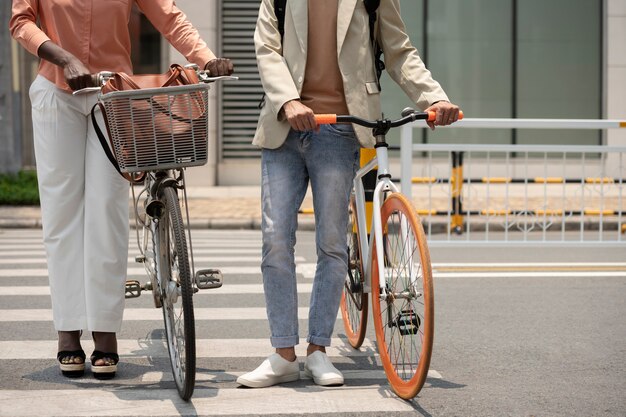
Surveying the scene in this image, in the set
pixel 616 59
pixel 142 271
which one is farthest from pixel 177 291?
pixel 616 59

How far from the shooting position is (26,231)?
12.6m

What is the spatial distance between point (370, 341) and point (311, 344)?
1019 mm

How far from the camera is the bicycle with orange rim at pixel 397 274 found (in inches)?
157

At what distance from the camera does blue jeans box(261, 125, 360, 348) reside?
14.6 feet

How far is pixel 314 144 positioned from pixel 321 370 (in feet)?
3.16

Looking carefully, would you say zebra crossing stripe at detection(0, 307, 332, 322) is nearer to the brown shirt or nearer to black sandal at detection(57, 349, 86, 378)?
black sandal at detection(57, 349, 86, 378)

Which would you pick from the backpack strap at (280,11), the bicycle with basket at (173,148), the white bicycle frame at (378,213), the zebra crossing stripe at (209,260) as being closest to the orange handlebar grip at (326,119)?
the white bicycle frame at (378,213)

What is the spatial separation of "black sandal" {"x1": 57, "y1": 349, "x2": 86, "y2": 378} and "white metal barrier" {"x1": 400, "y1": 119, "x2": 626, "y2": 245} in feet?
15.3

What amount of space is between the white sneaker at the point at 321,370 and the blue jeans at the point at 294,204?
75mm

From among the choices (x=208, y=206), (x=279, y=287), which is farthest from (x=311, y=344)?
(x=208, y=206)

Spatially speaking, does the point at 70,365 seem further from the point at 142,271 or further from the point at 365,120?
the point at 142,271

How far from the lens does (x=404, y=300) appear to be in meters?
4.20

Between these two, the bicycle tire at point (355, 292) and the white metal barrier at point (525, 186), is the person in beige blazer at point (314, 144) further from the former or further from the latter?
the white metal barrier at point (525, 186)

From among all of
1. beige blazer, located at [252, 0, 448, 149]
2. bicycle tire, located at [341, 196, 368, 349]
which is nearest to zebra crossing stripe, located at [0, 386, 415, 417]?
bicycle tire, located at [341, 196, 368, 349]
